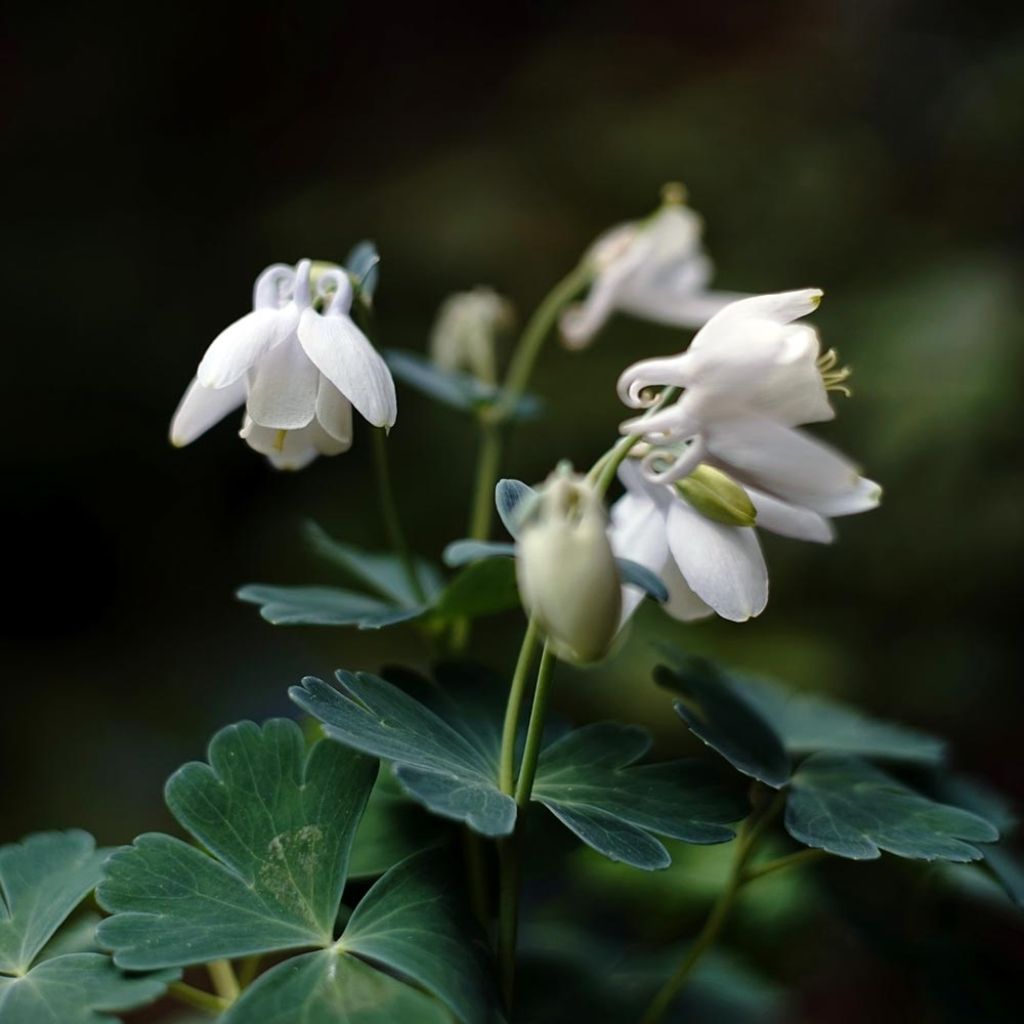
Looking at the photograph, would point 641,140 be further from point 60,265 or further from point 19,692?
point 19,692

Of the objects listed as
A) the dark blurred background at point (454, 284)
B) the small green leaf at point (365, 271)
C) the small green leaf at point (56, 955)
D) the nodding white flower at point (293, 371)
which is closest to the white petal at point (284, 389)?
the nodding white flower at point (293, 371)

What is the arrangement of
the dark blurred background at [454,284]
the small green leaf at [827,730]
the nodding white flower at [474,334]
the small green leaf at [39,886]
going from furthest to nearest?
1. the dark blurred background at [454,284]
2. the nodding white flower at [474,334]
3. the small green leaf at [827,730]
4. the small green leaf at [39,886]

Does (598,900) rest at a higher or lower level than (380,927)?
lower

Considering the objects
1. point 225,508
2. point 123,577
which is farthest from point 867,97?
point 123,577

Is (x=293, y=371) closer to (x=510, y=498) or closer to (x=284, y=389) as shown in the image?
(x=284, y=389)

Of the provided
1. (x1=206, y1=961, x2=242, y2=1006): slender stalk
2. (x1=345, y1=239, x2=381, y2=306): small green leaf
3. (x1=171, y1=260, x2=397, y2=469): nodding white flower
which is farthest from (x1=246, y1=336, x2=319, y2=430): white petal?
(x1=206, y1=961, x2=242, y2=1006): slender stalk

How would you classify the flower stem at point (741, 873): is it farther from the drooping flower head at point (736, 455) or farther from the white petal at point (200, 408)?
the white petal at point (200, 408)

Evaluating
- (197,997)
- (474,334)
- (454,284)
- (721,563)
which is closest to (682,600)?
(721,563)
